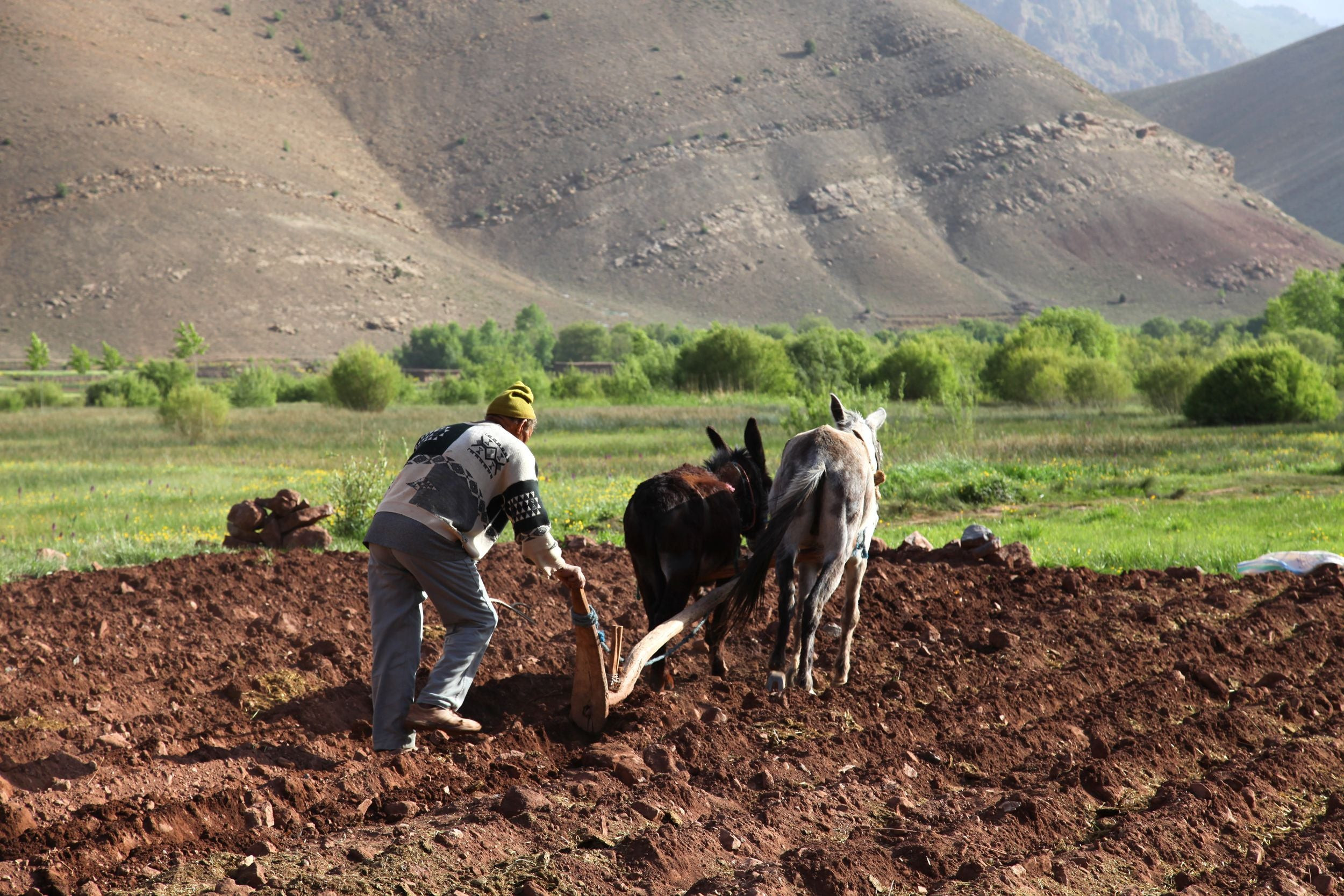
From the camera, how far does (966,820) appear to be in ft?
14.2

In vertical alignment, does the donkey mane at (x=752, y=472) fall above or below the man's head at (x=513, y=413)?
below

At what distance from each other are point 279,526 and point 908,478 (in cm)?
936

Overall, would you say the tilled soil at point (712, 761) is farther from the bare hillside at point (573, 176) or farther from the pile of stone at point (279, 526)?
the bare hillside at point (573, 176)

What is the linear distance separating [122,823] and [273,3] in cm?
14771

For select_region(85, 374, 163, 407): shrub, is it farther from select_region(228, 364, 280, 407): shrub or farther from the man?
the man

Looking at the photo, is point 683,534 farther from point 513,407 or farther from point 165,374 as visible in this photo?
point 165,374

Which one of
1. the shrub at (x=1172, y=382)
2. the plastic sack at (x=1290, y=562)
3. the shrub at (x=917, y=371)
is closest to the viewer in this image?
the plastic sack at (x=1290, y=562)

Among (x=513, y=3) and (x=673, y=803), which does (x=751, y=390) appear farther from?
(x=513, y=3)

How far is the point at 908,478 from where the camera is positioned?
16.9m

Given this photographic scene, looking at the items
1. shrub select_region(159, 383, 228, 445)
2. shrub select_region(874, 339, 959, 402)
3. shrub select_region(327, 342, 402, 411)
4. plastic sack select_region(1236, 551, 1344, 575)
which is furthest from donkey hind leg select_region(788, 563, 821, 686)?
shrub select_region(327, 342, 402, 411)

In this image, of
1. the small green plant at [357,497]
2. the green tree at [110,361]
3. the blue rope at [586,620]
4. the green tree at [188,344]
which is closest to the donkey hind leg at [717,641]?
the blue rope at [586,620]

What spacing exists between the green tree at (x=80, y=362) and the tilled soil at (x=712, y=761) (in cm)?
6562

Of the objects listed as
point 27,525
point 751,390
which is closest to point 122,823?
point 27,525

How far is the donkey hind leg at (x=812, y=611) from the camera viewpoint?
20.8 ft
